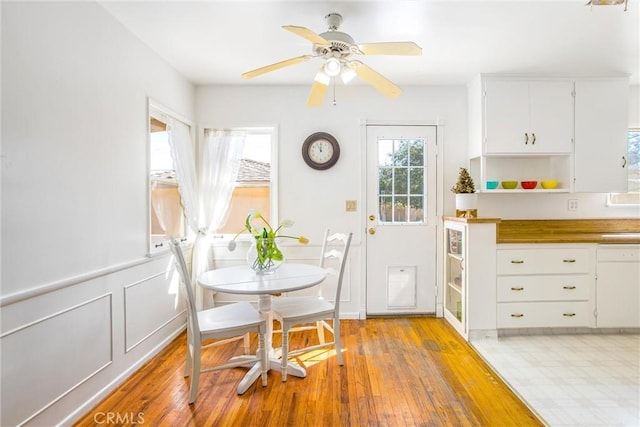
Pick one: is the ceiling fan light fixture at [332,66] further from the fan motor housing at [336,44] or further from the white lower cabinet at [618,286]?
the white lower cabinet at [618,286]

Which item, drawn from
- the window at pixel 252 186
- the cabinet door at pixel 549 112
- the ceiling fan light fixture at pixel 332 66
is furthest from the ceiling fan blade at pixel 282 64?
the cabinet door at pixel 549 112

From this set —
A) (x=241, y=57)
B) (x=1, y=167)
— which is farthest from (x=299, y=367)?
(x=241, y=57)

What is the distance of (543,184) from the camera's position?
3289 mm

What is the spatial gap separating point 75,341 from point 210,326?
74 cm

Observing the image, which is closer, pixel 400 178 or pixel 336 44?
pixel 336 44

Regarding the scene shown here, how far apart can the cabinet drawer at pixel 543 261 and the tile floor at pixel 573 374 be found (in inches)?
24.3

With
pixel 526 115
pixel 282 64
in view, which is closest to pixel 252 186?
pixel 282 64

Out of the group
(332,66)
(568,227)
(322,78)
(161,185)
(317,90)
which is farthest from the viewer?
(568,227)

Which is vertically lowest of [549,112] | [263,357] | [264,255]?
[263,357]

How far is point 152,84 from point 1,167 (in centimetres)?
150

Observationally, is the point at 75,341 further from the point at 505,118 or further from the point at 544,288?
the point at 505,118

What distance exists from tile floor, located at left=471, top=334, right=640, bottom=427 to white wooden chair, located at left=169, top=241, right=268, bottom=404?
177 cm

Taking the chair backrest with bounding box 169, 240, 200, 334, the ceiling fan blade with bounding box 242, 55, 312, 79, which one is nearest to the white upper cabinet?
the ceiling fan blade with bounding box 242, 55, 312, 79

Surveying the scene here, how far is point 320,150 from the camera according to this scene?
3.50 meters
